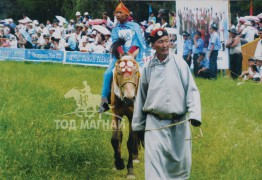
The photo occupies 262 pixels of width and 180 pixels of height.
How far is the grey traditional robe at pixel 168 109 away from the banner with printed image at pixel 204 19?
12.7m

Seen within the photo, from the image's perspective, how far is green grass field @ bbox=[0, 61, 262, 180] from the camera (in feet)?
25.0

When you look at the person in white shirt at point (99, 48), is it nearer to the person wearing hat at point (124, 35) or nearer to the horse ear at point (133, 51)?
the person wearing hat at point (124, 35)

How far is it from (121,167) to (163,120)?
269 cm

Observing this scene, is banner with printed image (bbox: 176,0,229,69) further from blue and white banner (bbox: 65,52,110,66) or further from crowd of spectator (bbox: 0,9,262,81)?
blue and white banner (bbox: 65,52,110,66)

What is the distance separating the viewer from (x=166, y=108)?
6.09 metres

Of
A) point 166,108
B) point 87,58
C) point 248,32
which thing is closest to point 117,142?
point 166,108

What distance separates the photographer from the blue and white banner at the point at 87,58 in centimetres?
2302

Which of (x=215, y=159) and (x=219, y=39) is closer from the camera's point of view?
(x=215, y=159)

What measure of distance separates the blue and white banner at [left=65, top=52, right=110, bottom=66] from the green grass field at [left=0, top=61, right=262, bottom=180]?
26.4 ft

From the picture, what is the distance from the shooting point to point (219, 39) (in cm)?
1852

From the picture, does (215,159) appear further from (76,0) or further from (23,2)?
(23,2)

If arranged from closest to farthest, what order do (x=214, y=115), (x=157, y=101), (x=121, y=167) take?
(x=157, y=101), (x=121, y=167), (x=214, y=115)

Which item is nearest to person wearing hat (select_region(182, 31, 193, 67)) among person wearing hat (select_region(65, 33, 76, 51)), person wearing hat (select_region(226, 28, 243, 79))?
person wearing hat (select_region(226, 28, 243, 79))

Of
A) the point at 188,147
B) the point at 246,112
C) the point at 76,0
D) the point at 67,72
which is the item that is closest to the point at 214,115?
the point at 246,112
